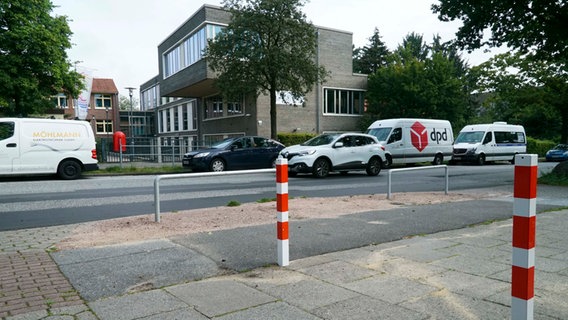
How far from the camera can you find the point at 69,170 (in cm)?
1548

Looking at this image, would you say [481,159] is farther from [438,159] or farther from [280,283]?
[280,283]

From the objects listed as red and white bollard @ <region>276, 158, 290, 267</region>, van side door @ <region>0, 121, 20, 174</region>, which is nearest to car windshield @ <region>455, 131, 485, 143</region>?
van side door @ <region>0, 121, 20, 174</region>

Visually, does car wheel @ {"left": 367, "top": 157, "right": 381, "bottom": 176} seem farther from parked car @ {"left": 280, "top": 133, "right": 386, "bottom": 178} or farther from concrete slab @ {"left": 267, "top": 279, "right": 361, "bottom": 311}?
concrete slab @ {"left": 267, "top": 279, "right": 361, "bottom": 311}

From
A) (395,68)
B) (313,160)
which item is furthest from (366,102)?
(313,160)

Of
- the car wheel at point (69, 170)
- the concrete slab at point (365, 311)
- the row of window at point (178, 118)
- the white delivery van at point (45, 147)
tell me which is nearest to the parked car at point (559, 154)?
the row of window at point (178, 118)

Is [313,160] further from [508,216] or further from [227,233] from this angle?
[227,233]

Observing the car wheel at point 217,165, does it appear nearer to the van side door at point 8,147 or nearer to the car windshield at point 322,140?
the car windshield at point 322,140

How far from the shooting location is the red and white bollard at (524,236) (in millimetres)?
2578

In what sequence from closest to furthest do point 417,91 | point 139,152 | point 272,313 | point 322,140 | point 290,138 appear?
point 272,313 → point 322,140 → point 139,152 → point 290,138 → point 417,91

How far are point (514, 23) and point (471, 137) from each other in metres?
12.4

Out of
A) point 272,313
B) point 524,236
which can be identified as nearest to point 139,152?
point 272,313

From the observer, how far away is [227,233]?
579 cm

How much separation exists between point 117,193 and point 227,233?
263 inches

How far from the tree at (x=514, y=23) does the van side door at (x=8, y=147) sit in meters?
16.5
